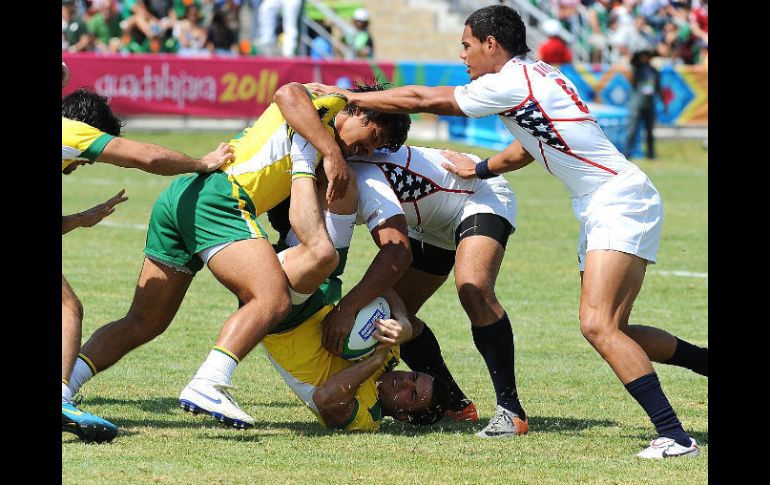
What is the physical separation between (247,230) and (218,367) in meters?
0.67

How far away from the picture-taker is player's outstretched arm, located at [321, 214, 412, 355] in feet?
20.5

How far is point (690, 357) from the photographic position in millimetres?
6582

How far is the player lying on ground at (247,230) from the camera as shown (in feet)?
19.2

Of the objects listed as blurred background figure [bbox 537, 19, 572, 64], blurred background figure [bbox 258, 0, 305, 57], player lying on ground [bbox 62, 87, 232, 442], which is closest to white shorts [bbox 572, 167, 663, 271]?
player lying on ground [bbox 62, 87, 232, 442]

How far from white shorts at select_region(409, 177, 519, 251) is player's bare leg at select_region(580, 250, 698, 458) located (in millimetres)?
945

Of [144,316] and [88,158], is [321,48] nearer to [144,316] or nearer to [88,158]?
[144,316]

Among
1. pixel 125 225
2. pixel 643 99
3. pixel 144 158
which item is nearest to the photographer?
pixel 144 158

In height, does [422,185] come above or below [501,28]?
below

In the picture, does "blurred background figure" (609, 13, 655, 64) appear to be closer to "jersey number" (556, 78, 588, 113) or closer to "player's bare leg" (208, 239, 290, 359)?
"jersey number" (556, 78, 588, 113)

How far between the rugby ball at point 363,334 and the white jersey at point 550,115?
1080mm

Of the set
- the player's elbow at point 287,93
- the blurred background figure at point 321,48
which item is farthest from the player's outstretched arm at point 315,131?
the blurred background figure at point 321,48

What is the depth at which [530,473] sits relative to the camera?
5.41m

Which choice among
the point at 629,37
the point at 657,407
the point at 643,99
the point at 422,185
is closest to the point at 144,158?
the point at 422,185
